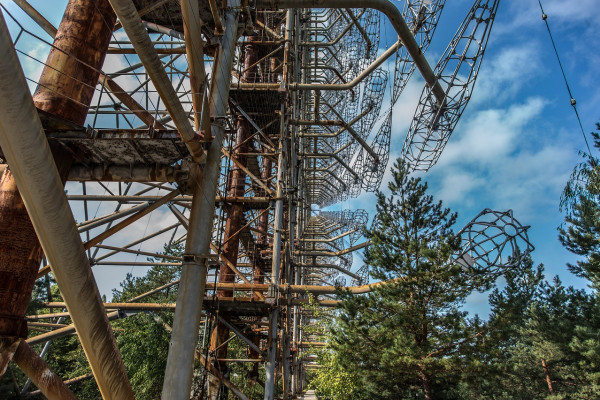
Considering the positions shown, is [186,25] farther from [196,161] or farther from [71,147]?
[71,147]

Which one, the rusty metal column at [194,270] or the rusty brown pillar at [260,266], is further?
the rusty brown pillar at [260,266]

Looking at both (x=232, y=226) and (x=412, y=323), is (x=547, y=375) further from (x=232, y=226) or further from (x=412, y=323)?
(x=232, y=226)

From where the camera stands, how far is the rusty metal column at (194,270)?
16.0 feet

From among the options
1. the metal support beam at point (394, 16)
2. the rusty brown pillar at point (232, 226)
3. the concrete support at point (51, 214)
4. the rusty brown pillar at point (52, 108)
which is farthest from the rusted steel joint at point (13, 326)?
the rusty brown pillar at point (232, 226)

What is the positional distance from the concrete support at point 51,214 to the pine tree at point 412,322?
791 cm

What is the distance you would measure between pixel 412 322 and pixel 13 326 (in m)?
8.99

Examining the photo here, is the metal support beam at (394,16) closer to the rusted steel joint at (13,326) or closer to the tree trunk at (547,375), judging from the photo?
the rusted steel joint at (13,326)

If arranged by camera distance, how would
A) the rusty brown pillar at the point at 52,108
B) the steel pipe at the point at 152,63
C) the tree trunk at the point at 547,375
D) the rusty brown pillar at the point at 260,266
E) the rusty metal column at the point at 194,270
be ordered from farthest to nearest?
1. the tree trunk at the point at 547,375
2. the rusty brown pillar at the point at 260,266
3. the rusty metal column at the point at 194,270
4. the rusty brown pillar at the point at 52,108
5. the steel pipe at the point at 152,63

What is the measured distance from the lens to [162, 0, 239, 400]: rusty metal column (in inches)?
192

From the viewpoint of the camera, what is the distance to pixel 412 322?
1056 cm

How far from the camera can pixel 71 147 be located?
205 inches

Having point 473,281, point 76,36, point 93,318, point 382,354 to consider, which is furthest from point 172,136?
point 473,281

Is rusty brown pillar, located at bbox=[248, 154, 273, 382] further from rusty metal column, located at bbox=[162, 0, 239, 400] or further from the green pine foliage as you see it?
rusty metal column, located at bbox=[162, 0, 239, 400]

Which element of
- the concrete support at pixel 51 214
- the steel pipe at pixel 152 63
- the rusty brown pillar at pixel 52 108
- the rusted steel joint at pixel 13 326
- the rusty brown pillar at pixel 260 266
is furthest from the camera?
the rusty brown pillar at pixel 260 266
